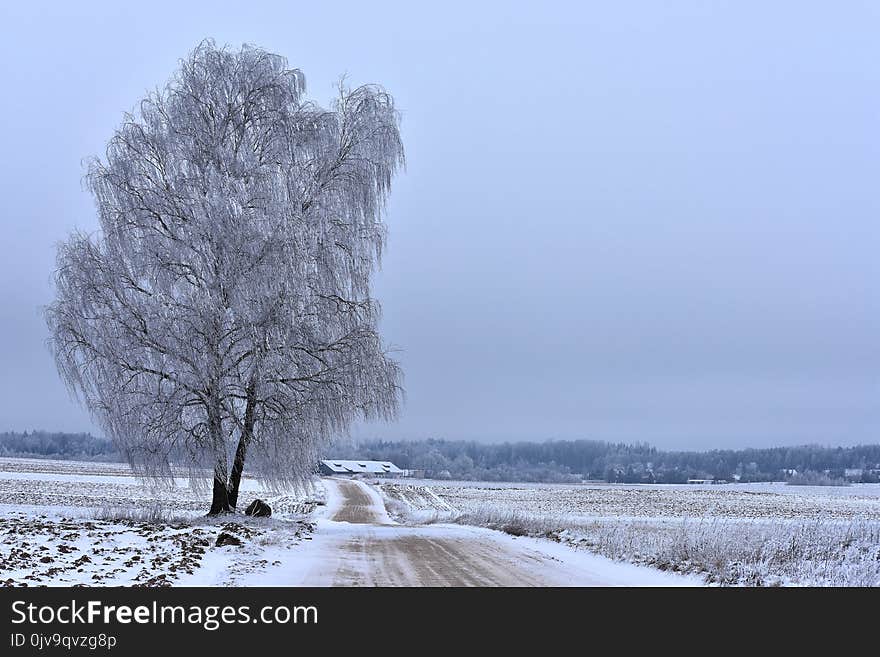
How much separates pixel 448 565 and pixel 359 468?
484 ft

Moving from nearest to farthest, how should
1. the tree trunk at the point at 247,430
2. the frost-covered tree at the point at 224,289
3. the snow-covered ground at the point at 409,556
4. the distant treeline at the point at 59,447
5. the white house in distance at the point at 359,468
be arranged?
1. the snow-covered ground at the point at 409,556
2. the frost-covered tree at the point at 224,289
3. the tree trunk at the point at 247,430
4. the white house in distance at the point at 359,468
5. the distant treeline at the point at 59,447

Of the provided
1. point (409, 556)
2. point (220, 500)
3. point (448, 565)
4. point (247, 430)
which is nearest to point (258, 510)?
point (220, 500)

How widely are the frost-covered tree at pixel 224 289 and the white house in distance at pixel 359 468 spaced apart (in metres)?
131

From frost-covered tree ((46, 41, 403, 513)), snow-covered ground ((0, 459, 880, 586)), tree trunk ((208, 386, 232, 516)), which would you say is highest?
frost-covered tree ((46, 41, 403, 513))

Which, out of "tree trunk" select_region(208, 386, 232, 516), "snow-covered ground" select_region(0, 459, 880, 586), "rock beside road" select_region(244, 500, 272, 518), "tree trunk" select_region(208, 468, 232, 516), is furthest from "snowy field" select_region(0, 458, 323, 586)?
"rock beside road" select_region(244, 500, 272, 518)

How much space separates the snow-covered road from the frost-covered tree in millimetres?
3852

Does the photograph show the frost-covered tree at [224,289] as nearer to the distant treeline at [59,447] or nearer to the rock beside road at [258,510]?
the rock beside road at [258,510]

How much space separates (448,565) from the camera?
41.5 feet

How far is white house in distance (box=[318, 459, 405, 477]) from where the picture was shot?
152 meters

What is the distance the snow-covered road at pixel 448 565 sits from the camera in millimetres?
10883

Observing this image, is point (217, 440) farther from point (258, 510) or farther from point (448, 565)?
point (448, 565)

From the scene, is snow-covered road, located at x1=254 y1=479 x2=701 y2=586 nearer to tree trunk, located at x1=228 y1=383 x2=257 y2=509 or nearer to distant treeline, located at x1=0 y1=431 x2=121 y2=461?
tree trunk, located at x1=228 y1=383 x2=257 y2=509

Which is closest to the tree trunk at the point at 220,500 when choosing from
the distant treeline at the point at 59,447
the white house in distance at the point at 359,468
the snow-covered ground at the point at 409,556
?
the snow-covered ground at the point at 409,556
